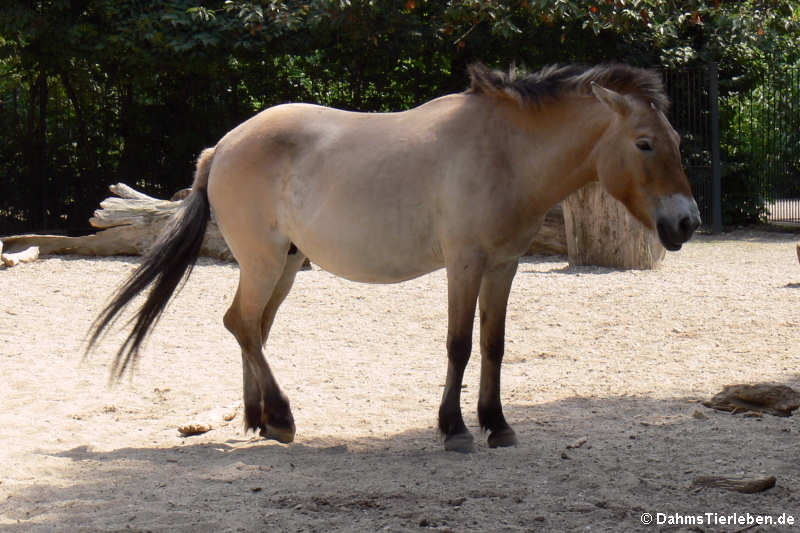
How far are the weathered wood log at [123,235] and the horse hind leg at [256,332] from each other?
5922 millimetres

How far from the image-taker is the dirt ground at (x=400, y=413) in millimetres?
3490

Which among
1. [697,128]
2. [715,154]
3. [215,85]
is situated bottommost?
[715,154]

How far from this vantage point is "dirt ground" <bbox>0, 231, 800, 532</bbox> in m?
3.49

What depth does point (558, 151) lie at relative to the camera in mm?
4301

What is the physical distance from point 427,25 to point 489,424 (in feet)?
31.3

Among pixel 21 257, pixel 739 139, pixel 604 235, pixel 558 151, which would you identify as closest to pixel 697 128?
pixel 739 139

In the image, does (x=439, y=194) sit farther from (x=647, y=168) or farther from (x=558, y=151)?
(x=647, y=168)

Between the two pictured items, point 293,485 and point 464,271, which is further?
point 464,271

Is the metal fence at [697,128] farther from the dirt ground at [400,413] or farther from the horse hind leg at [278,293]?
the horse hind leg at [278,293]

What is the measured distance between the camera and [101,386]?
5766 mm

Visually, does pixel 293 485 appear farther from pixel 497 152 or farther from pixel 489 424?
pixel 497 152

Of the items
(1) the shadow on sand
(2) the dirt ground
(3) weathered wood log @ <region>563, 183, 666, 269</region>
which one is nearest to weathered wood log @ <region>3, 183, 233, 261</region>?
(2) the dirt ground

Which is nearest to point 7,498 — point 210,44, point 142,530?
point 142,530

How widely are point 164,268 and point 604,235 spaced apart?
5.78 metres
